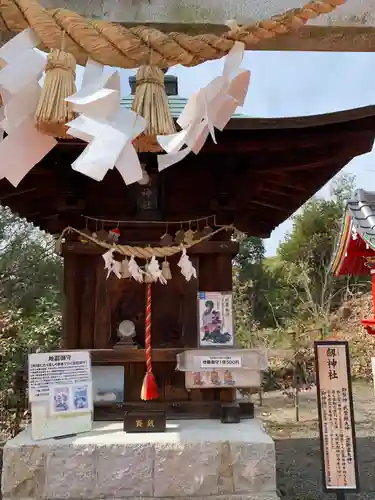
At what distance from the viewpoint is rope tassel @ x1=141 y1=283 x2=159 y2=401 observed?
12.0 feet

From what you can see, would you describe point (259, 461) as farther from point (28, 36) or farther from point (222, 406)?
point (28, 36)

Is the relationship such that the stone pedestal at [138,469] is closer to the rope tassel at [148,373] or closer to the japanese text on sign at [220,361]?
the rope tassel at [148,373]

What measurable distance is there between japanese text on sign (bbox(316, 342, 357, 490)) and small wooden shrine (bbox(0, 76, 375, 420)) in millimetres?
862

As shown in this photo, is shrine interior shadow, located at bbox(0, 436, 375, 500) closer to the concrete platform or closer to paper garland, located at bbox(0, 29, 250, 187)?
the concrete platform

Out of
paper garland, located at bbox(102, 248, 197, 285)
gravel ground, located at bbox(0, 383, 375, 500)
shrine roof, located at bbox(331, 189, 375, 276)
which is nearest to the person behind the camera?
paper garland, located at bbox(102, 248, 197, 285)

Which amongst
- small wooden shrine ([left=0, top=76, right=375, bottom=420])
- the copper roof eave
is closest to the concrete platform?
the copper roof eave

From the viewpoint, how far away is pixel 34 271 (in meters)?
15.7

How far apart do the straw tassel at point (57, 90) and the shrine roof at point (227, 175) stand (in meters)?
2.05

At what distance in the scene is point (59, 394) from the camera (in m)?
3.35

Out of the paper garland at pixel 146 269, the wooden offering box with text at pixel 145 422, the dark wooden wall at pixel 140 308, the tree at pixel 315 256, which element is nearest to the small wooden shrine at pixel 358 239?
the dark wooden wall at pixel 140 308

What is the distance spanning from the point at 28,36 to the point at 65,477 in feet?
9.94

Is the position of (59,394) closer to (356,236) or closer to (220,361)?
(220,361)

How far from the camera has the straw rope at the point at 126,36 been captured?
1251 millimetres

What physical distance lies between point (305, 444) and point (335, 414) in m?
3.87
